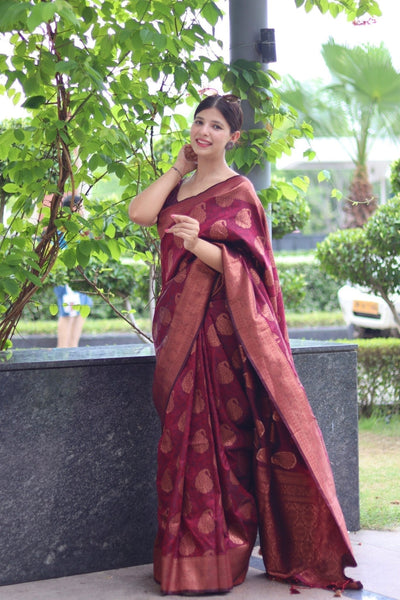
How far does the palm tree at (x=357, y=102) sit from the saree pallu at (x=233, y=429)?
13.0 metres

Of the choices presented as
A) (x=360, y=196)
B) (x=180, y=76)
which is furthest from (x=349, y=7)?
(x=360, y=196)

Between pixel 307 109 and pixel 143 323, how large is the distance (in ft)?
20.2

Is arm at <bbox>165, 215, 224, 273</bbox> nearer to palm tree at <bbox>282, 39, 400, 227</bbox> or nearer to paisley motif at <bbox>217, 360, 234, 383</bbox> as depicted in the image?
paisley motif at <bbox>217, 360, 234, 383</bbox>

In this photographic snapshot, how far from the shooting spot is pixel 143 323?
15.6 metres

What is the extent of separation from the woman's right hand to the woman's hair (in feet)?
0.59

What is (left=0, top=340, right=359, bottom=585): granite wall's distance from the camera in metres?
3.40

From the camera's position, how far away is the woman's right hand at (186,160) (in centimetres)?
360

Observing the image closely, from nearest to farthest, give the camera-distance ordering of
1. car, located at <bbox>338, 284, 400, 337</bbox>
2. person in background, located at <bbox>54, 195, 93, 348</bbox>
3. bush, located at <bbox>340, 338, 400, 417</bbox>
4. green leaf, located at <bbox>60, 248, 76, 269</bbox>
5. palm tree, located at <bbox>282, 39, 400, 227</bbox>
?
green leaf, located at <bbox>60, 248, 76, 269</bbox> < bush, located at <bbox>340, 338, 400, 417</bbox> < person in background, located at <bbox>54, 195, 93, 348</bbox> < car, located at <bbox>338, 284, 400, 337</bbox> < palm tree, located at <bbox>282, 39, 400, 227</bbox>

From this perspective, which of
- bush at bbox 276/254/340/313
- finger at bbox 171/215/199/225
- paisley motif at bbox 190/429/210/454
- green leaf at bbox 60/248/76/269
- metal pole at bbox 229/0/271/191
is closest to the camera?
finger at bbox 171/215/199/225

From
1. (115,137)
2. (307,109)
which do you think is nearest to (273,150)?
(115,137)

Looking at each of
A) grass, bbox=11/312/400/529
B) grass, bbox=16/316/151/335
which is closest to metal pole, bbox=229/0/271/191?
grass, bbox=11/312/400/529

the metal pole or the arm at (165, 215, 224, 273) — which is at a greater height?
the metal pole

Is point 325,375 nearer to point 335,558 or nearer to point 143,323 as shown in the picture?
point 335,558

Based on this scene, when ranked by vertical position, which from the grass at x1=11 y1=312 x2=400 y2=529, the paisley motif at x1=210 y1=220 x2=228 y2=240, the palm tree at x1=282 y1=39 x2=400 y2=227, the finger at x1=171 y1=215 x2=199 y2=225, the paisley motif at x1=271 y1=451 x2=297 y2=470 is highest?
the palm tree at x1=282 y1=39 x2=400 y2=227
